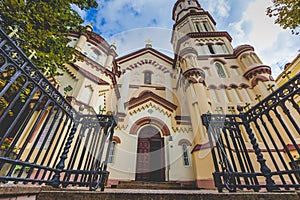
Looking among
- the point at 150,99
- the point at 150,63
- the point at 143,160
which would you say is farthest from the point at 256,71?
the point at 143,160

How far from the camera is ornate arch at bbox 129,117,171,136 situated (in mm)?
9170

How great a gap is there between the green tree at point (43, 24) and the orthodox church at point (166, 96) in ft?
3.77

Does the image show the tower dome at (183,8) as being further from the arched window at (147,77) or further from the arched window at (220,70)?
the arched window at (220,70)

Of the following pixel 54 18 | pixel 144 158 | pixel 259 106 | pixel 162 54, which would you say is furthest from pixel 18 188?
pixel 162 54

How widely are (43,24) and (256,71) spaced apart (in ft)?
42.4

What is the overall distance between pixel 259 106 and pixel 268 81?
30.9 ft

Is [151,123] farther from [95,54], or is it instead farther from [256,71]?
[256,71]

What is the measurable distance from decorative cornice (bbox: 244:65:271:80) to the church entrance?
8221 millimetres

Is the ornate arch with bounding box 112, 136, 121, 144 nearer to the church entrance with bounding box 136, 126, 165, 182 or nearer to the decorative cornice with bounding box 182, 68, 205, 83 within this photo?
the church entrance with bounding box 136, 126, 165, 182

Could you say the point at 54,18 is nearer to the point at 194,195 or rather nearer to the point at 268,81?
the point at 194,195

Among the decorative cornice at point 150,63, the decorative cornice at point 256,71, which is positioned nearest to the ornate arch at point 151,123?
the decorative cornice at point 256,71

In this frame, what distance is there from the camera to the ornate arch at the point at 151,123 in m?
9.17

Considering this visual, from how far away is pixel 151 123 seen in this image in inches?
376

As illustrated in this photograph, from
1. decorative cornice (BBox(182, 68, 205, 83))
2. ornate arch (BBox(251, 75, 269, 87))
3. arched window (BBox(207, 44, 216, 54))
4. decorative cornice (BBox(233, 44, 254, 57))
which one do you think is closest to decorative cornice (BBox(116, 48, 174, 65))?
arched window (BBox(207, 44, 216, 54))
